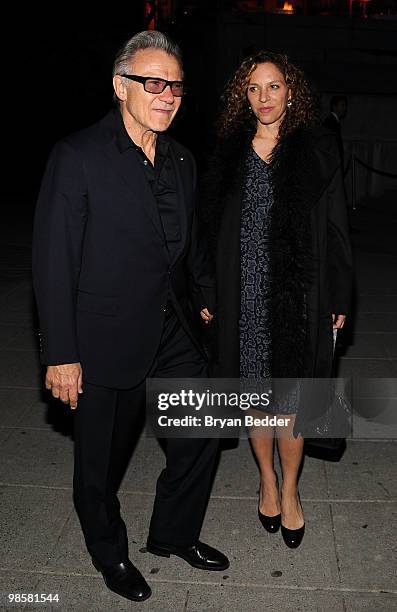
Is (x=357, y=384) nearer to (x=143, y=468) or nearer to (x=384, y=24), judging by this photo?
(x=143, y=468)

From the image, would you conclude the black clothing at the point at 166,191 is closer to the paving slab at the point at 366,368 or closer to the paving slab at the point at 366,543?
the paving slab at the point at 366,543

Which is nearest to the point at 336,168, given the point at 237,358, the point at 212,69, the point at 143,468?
the point at 237,358

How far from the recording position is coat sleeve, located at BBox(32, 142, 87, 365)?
262cm

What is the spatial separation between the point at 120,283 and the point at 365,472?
6.92 feet

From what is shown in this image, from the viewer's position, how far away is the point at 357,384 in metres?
5.52

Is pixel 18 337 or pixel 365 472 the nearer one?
pixel 365 472

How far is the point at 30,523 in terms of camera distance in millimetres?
3586

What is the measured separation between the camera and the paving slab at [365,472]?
3900 millimetres

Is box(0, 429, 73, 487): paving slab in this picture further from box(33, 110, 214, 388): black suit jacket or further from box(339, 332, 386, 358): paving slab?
box(339, 332, 386, 358): paving slab

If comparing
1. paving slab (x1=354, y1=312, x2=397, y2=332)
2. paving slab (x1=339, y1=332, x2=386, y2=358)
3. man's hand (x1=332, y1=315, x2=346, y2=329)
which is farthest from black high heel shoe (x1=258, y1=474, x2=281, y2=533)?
paving slab (x1=354, y1=312, x2=397, y2=332)

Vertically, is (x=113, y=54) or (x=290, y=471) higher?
(x=290, y=471)

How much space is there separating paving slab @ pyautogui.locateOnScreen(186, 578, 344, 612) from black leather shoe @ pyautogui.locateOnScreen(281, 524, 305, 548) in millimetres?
338

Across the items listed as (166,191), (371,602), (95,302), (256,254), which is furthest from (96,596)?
(166,191)

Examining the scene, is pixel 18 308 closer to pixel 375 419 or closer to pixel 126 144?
pixel 375 419
